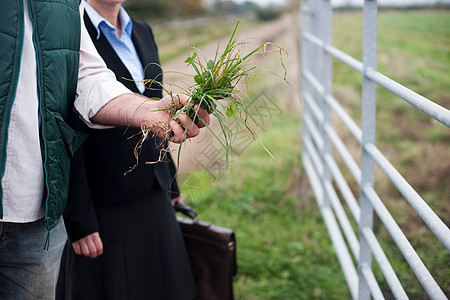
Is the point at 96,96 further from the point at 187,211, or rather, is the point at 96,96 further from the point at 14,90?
the point at 187,211

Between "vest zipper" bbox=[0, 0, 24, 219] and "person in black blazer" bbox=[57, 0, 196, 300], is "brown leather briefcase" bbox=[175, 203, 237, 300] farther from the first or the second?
"vest zipper" bbox=[0, 0, 24, 219]

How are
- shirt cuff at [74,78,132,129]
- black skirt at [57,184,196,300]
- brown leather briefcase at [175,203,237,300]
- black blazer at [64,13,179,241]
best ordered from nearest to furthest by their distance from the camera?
shirt cuff at [74,78,132,129] < black blazer at [64,13,179,241] < black skirt at [57,184,196,300] < brown leather briefcase at [175,203,237,300]

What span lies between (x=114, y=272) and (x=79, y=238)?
0.26 meters

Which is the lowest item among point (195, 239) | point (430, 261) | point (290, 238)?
point (290, 238)

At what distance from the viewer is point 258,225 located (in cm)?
378

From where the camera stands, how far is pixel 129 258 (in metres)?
2.01

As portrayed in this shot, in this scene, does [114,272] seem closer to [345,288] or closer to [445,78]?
[345,288]

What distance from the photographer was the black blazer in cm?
177

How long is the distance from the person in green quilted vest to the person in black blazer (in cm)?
17

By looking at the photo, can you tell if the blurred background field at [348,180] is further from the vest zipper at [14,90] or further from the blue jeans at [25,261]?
the vest zipper at [14,90]

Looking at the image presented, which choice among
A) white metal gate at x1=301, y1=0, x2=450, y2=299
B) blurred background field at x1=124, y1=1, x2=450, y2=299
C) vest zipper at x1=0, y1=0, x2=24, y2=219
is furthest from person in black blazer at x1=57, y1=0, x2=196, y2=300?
white metal gate at x1=301, y1=0, x2=450, y2=299

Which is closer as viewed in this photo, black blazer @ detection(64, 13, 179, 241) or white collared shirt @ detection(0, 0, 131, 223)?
white collared shirt @ detection(0, 0, 131, 223)

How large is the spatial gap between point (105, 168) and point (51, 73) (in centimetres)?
49

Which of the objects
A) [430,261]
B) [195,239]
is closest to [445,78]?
[430,261]
